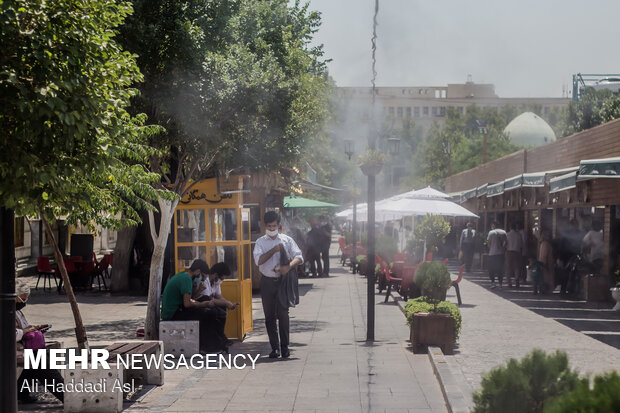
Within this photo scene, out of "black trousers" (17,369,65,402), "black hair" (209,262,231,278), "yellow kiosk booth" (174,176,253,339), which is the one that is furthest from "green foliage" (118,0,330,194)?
"black trousers" (17,369,65,402)

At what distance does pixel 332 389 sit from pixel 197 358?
272 cm

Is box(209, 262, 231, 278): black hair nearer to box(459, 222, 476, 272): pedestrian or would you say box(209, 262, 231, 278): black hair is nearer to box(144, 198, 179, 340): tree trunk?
box(144, 198, 179, 340): tree trunk

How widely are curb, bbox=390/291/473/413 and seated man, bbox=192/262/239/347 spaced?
266 cm


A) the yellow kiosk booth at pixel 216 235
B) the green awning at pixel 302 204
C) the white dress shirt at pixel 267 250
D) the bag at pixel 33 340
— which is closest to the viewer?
the bag at pixel 33 340

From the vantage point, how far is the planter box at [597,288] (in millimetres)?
19203

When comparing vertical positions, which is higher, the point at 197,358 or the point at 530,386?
the point at 530,386

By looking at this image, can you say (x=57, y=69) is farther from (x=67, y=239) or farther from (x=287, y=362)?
(x=67, y=239)

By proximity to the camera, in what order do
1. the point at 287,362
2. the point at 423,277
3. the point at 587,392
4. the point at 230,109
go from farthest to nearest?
the point at 230,109, the point at 423,277, the point at 287,362, the point at 587,392

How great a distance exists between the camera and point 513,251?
23688 mm

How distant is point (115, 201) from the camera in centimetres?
834

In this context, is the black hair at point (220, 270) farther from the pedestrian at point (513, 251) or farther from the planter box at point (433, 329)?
the pedestrian at point (513, 251)

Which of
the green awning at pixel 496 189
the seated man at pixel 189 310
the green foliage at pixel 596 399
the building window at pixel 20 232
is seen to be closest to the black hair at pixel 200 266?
the seated man at pixel 189 310

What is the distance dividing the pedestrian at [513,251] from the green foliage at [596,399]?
768 inches

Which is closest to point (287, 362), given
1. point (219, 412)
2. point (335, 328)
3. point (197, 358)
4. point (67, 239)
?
point (197, 358)
